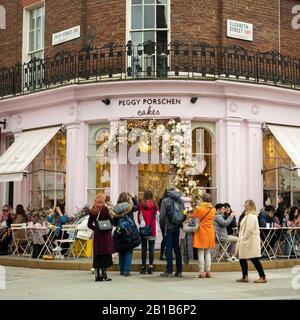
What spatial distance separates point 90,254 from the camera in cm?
1631

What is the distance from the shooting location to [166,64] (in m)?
16.8

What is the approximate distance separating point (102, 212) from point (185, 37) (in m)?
Result: 6.36

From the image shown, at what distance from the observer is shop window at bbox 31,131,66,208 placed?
18109 millimetres

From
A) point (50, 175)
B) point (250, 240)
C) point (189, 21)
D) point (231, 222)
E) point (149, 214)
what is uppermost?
point (189, 21)

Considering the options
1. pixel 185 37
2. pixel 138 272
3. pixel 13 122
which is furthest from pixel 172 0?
pixel 138 272

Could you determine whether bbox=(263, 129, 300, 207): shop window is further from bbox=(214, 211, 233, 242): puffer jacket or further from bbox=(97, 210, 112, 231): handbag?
bbox=(97, 210, 112, 231): handbag

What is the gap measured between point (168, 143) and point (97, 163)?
86.7 inches

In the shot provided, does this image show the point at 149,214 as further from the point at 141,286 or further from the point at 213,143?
the point at 213,143

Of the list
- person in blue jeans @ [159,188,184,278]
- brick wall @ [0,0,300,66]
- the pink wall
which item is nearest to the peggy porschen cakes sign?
the pink wall

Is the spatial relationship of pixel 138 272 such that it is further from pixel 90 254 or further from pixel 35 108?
pixel 35 108

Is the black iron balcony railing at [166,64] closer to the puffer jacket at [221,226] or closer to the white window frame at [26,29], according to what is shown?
the white window frame at [26,29]

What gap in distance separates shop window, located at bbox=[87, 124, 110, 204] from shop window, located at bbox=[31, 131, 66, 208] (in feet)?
3.07

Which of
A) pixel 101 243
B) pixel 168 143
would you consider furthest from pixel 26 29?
pixel 101 243

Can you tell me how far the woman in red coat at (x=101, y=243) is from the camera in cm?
1279
